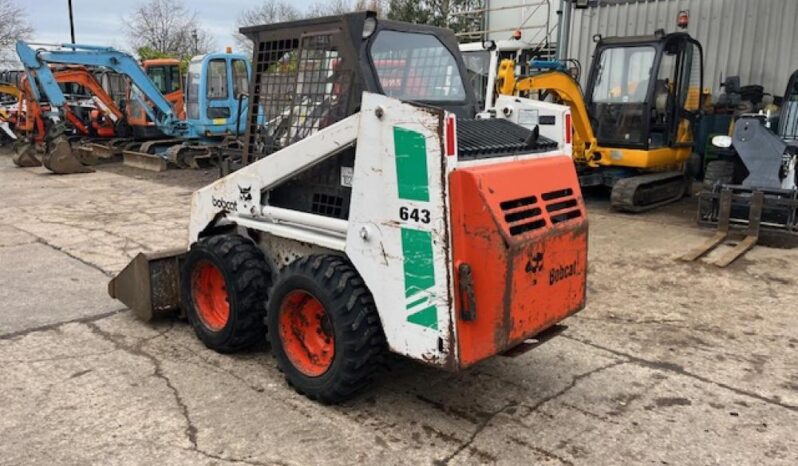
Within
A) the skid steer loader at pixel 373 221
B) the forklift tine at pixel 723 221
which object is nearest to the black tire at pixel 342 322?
the skid steer loader at pixel 373 221

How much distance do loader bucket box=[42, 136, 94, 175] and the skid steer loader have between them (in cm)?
1088

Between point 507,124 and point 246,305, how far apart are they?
6.39 feet

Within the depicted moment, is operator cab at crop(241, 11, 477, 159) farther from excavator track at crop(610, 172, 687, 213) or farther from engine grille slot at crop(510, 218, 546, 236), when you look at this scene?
excavator track at crop(610, 172, 687, 213)

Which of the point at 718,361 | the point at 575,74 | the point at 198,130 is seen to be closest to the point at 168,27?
the point at 198,130

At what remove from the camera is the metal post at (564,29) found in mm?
12445

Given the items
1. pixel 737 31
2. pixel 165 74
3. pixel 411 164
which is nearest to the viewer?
pixel 411 164

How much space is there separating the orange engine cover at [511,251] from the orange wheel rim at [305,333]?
961mm

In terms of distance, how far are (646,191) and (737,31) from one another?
424cm

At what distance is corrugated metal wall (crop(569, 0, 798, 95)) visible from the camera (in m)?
10.9

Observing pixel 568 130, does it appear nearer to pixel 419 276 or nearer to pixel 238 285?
pixel 419 276

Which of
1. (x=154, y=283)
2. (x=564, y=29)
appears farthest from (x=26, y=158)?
(x=154, y=283)

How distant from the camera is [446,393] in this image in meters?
3.79

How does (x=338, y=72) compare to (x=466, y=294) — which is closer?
(x=466, y=294)

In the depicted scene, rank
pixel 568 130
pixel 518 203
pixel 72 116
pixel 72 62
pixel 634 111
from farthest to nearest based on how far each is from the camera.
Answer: pixel 72 116
pixel 72 62
pixel 634 111
pixel 568 130
pixel 518 203
